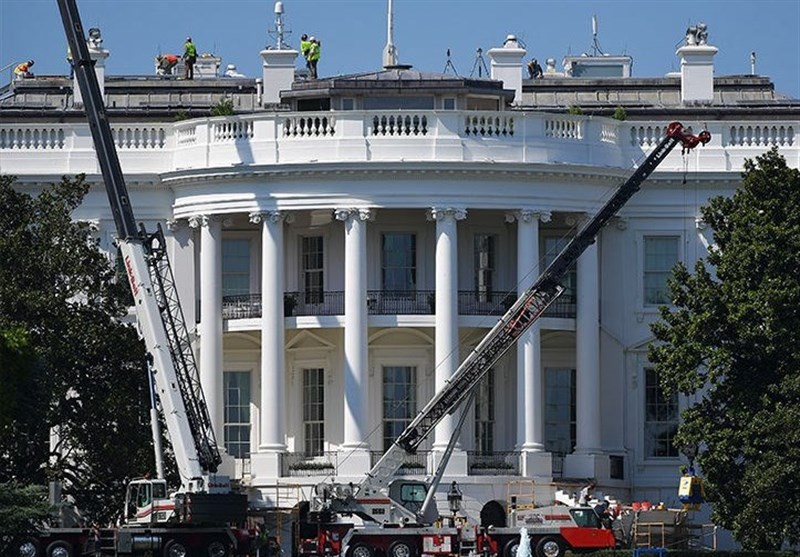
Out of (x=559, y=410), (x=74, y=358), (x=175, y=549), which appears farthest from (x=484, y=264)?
(x=175, y=549)

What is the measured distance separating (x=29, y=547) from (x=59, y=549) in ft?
4.79

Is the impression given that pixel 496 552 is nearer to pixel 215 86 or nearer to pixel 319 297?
pixel 319 297

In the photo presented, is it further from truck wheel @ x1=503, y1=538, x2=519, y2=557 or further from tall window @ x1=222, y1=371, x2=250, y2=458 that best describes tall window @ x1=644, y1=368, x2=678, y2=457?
truck wheel @ x1=503, y1=538, x2=519, y2=557

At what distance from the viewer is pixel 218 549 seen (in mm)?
88438

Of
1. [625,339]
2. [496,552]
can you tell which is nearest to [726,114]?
[625,339]

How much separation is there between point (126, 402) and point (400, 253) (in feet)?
43.0

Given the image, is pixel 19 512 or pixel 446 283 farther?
pixel 446 283

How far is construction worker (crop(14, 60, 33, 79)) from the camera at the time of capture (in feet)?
390

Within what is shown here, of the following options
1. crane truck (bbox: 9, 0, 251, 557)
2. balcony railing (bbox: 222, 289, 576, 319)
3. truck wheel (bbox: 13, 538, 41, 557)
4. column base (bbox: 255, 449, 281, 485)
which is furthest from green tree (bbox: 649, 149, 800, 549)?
truck wheel (bbox: 13, 538, 41, 557)

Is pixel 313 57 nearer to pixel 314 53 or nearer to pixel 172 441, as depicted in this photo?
pixel 314 53

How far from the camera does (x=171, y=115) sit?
112 metres

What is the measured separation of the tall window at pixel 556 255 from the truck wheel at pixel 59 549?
2094 cm

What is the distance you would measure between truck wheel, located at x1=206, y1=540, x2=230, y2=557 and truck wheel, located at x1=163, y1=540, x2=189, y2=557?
59cm

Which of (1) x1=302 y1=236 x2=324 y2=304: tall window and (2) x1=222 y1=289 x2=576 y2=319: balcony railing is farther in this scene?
(1) x1=302 y1=236 x2=324 y2=304: tall window
